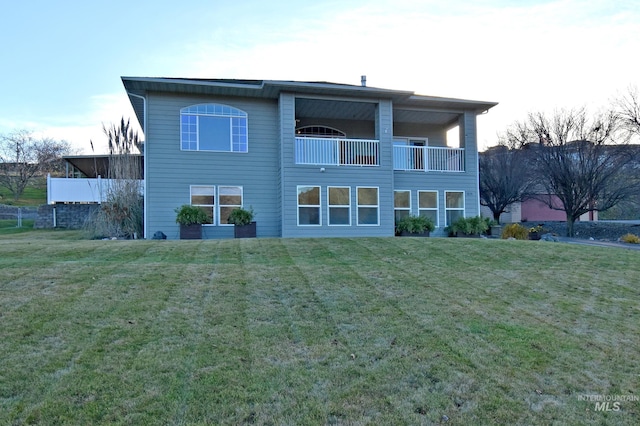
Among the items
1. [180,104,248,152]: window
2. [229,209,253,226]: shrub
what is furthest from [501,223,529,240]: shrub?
[180,104,248,152]: window

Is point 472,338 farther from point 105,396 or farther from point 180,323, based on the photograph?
point 105,396

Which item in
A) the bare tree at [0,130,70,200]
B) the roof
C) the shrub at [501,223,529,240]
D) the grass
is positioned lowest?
the grass

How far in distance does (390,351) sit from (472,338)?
102 centimetres

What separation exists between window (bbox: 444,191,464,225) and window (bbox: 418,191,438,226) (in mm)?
465

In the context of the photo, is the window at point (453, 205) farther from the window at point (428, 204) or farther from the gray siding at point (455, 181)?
the window at point (428, 204)

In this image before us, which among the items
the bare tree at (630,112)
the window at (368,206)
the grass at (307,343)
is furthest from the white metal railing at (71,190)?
the bare tree at (630,112)

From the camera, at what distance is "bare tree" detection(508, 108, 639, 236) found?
1947 cm

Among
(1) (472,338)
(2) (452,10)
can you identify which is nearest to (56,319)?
(1) (472,338)

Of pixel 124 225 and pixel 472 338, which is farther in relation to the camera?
pixel 124 225

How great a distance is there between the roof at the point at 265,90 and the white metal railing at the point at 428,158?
66.8 inches

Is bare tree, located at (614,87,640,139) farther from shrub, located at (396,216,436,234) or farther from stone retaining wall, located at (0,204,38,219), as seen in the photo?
stone retaining wall, located at (0,204,38,219)

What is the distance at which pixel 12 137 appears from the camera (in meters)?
36.9

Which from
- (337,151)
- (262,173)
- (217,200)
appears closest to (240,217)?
(217,200)

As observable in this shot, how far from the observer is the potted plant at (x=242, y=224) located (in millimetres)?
12797
